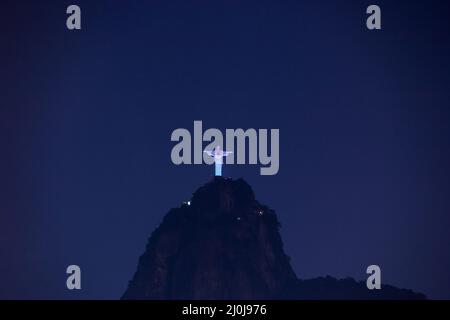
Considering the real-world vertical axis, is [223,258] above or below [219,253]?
below

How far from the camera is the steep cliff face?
18850 cm

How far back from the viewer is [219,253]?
19400cm

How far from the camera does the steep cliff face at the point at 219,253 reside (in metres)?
188

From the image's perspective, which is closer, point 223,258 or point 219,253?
point 223,258

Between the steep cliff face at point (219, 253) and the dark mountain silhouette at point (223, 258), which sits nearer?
the dark mountain silhouette at point (223, 258)

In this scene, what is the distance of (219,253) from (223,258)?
124 cm

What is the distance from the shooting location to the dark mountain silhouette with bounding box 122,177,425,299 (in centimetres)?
18788

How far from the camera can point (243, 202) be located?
19162 cm

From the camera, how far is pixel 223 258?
636 feet

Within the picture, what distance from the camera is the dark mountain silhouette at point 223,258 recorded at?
18788cm

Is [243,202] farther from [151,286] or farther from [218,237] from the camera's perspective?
[151,286]

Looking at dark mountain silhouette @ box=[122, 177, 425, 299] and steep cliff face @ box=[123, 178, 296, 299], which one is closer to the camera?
dark mountain silhouette @ box=[122, 177, 425, 299]
